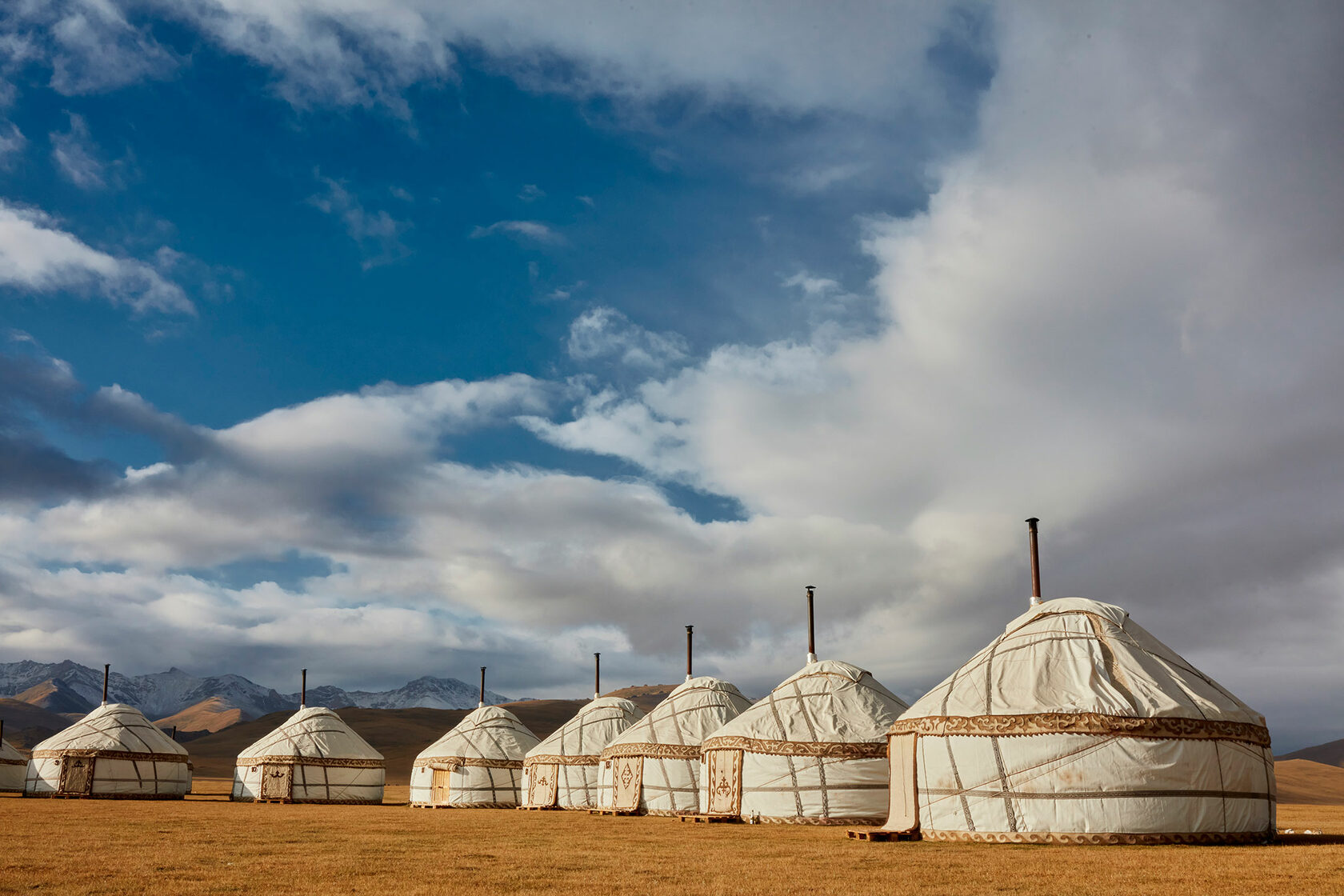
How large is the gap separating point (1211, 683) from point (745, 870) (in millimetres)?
8650

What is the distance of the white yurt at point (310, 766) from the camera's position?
32.5m

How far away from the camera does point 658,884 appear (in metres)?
8.44

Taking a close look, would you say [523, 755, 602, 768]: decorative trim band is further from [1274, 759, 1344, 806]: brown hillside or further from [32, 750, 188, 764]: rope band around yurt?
[1274, 759, 1344, 806]: brown hillside

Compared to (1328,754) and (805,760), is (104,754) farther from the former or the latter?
(1328,754)

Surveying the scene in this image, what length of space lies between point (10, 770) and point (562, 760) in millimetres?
25432

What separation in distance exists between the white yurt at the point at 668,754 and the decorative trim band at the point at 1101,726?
30.8ft

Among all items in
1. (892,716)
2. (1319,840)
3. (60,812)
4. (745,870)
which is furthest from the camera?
(60,812)

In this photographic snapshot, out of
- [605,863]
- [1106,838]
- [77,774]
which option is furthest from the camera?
[77,774]

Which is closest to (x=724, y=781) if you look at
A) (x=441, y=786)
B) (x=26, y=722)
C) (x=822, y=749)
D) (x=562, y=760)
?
(x=822, y=749)

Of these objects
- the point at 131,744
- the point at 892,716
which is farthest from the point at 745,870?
the point at 131,744

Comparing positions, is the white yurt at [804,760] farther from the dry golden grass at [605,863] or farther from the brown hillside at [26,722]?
the brown hillside at [26,722]

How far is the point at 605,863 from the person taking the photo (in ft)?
34.6

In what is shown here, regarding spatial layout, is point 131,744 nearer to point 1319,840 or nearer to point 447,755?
point 447,755

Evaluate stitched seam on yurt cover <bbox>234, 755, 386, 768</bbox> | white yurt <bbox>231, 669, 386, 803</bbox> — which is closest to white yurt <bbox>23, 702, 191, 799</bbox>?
white yurt <bbox>231, 669, 386, 803</bbox>
